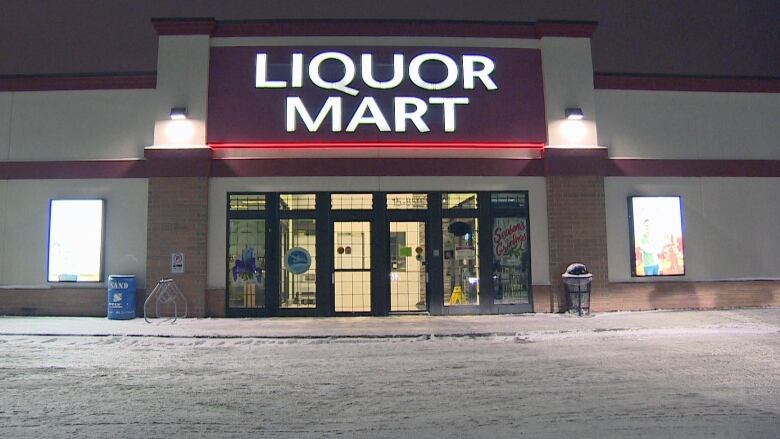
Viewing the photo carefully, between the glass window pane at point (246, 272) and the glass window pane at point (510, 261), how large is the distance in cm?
583

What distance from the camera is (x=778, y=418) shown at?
217 inches

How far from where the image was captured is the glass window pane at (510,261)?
1417cm

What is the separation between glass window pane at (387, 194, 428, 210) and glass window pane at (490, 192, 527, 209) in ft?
5.71

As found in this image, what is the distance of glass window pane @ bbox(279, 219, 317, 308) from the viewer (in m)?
13.9

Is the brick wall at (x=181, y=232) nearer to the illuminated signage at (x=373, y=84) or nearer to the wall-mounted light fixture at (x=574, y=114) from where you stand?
the illuminated signage at (x=373, y=84)

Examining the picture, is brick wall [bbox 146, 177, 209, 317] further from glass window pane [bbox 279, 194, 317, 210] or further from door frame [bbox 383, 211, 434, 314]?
door frame [bbox 383, 211, 434, 314]

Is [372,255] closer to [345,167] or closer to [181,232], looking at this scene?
[345,167]

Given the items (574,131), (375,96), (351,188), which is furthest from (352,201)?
(574,131)

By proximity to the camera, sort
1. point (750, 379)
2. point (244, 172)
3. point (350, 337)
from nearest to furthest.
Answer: point (750, 379)
point (350, 337)
point (244, 172)

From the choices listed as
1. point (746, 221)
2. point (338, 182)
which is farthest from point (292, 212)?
point (746, 221)

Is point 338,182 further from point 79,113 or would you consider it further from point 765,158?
point 765,158

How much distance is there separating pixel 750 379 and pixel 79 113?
1542 cm

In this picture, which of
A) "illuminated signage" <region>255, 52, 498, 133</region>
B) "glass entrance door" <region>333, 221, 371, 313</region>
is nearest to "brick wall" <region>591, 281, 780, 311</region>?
"glass entrance door" <region>333, 221, 371, 313</region>

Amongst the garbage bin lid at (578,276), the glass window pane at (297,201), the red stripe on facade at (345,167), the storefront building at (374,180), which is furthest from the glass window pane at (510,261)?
the glass window pane at (297,201)
